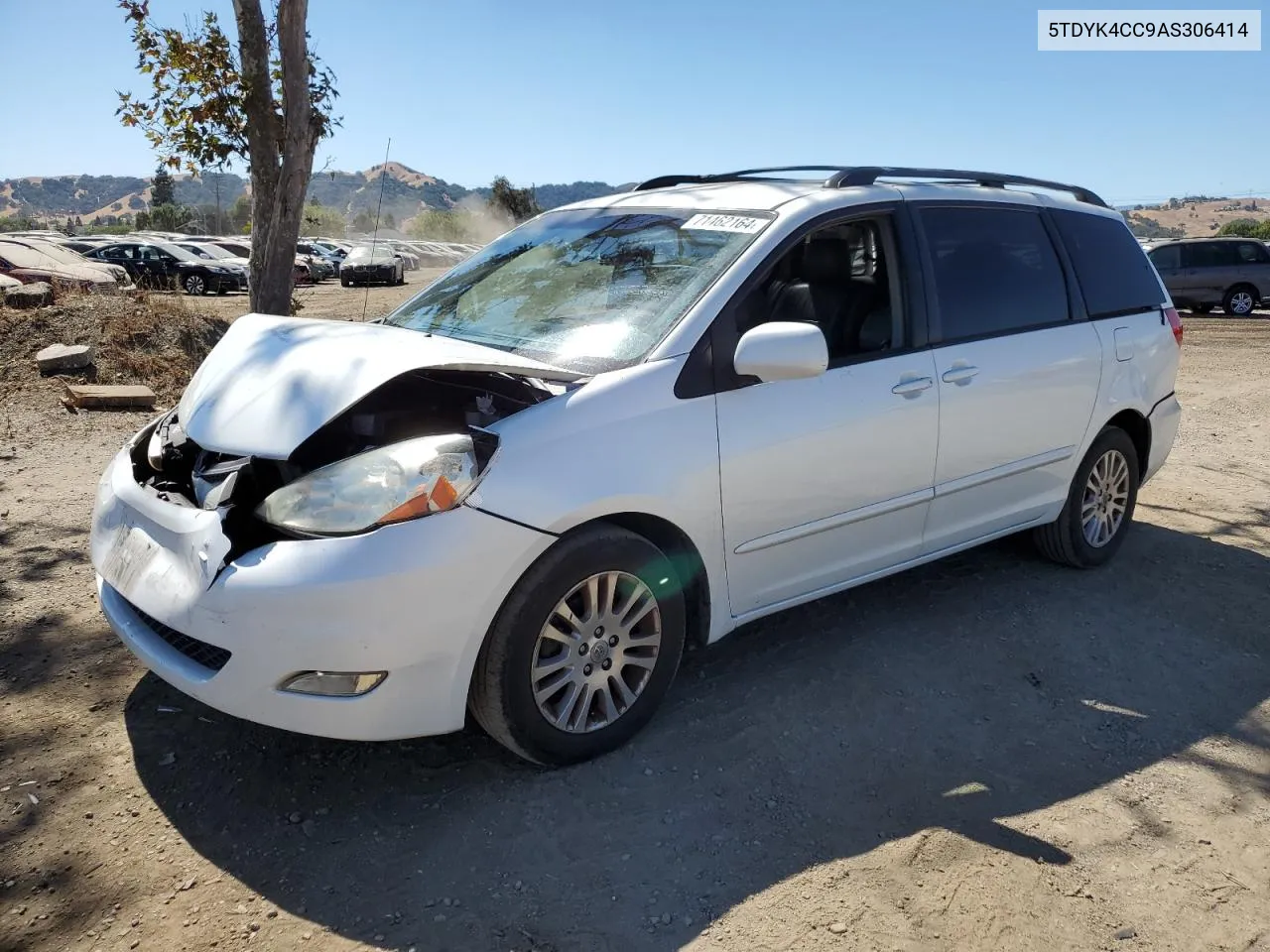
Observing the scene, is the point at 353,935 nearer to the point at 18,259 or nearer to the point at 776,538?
the point at 776,538

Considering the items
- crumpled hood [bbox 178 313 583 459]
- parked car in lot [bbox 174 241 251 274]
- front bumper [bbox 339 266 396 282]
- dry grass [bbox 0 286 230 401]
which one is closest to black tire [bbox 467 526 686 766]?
crumpled hood [bbox 178 313 583 459]

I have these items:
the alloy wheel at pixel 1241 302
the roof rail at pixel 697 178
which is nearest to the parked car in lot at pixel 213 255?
the alloy wheel at pixel 1241 302

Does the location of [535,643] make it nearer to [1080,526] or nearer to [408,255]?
[1080,526]

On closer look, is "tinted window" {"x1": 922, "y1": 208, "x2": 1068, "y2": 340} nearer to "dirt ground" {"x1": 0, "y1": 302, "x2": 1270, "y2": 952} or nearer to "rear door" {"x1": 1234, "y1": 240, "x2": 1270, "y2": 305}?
"dirt ground" {"x1": 0, "y1": 302, "x2": 1270, "y2": 952}

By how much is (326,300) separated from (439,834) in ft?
79.6

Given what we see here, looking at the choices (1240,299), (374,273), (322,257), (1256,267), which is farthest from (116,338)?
(322,257)

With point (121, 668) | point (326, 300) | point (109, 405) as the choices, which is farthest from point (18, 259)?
point (121, 668)

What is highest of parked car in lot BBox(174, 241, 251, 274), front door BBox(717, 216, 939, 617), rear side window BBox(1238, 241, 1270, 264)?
parked car in lot BBox(174, 241, 251, 274)

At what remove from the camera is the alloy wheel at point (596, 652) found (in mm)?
3020

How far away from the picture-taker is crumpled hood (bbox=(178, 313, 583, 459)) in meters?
2.95

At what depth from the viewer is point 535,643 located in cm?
293

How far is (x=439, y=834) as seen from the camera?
282cm

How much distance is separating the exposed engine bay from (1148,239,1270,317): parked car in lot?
20797mm

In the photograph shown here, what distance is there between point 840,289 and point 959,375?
0.63m
